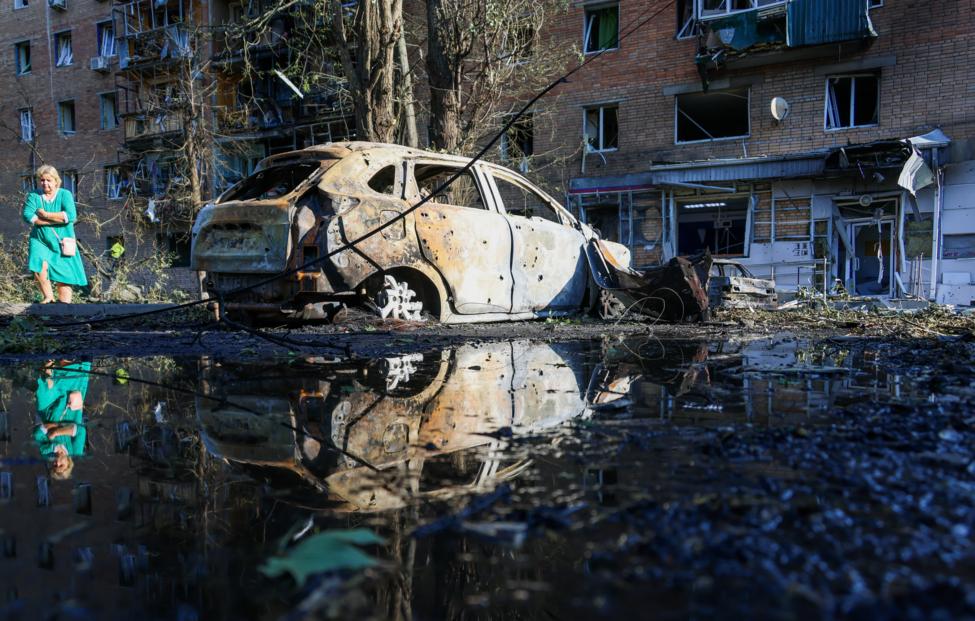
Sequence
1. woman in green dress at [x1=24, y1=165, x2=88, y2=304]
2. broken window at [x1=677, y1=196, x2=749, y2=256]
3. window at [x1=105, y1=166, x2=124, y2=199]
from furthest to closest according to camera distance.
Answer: window at [x1=105, y1=166, x2=124, y2=199] → broken window at [x1=677, y1=196, x2=749, y2=256] → woman in green dress at [x1=24, y1=165, x2=88, y2=304]

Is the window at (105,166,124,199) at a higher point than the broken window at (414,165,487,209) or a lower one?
higher

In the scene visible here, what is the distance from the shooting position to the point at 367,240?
6344 mm

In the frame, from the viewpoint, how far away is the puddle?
124 centimetres

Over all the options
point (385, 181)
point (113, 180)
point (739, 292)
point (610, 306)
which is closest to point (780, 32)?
point (739, 292)

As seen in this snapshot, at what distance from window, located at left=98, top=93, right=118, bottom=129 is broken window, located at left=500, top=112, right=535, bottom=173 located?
830 inches

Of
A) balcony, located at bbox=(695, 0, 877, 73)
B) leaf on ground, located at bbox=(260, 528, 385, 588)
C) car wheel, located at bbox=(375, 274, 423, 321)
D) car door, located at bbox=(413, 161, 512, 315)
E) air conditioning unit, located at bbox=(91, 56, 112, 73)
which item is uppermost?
air conditioning unit, located at bbox=(91, 56, 112, 73)

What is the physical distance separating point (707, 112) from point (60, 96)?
2995 cm

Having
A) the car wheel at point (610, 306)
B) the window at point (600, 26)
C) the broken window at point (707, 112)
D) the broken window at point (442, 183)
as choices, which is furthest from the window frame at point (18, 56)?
the car wheel at point (610, 306)

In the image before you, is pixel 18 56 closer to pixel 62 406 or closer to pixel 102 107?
pixel 102 107

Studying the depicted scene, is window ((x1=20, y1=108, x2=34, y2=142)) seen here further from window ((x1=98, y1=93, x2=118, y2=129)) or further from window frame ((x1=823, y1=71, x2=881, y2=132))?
window frame ((x1=823, y1=71, x2=881, y2=132))

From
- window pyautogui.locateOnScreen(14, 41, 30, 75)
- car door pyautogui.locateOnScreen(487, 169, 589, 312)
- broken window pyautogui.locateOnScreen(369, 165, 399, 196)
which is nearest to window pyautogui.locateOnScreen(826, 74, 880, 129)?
car door pyautogui.locateOnScreen(487, 169, 589, 312)

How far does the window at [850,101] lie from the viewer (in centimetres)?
1748

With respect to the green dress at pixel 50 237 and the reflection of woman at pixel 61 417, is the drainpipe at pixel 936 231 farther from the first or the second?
the reflection of woman at pixel 61 417

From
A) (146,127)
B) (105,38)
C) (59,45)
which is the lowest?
(146,127)
